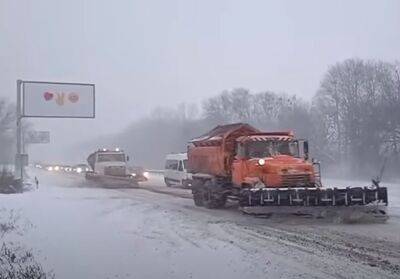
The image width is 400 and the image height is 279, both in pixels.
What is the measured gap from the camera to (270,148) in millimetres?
21312

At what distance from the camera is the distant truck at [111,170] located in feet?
139

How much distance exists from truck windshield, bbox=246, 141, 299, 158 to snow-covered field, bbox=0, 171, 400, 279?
8.55 ft

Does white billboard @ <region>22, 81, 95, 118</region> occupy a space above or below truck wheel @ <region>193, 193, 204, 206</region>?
above

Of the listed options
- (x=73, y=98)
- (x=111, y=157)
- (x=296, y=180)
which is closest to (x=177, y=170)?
(x=111, y=157)

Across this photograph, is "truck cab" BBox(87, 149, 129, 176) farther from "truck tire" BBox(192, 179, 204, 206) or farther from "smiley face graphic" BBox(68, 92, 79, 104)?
"truck tire" BBox(192, 179, 204, 206)

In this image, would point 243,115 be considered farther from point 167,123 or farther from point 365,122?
point 365,122

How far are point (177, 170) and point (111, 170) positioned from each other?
523 cm

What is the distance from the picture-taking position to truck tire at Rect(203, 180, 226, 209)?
73.3 feet

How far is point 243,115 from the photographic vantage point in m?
102

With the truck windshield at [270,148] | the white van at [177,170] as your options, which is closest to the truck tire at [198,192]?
the truck windshield at [270,148]

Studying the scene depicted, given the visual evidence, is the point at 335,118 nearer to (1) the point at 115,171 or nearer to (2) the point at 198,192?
(1) the point at 115,171

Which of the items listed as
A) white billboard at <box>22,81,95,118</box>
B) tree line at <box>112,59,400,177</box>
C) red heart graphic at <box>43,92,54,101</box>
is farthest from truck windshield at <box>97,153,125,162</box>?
tree line at <box>112,59,400,177</box>

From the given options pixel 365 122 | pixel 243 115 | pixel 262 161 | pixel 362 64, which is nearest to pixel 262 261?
pixel 262 161

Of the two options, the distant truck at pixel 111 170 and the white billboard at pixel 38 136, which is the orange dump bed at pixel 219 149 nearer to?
the distant truck at pixel 111 170
